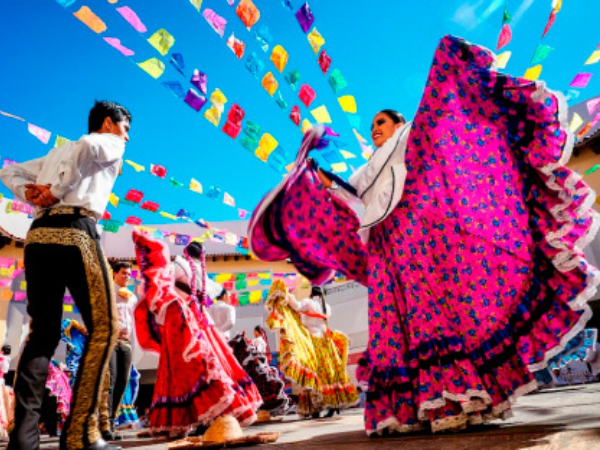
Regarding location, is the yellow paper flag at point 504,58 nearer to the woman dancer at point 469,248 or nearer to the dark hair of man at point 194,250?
the woman dancer at point 469,248

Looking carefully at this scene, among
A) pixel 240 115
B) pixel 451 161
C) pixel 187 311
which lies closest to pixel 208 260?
pixel 240 115

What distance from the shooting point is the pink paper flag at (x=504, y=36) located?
4.15 meters

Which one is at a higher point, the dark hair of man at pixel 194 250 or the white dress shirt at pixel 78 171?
the dark hair of man at pixel 194 250

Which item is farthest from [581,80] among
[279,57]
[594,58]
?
[279,57]

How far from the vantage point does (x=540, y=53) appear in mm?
4512

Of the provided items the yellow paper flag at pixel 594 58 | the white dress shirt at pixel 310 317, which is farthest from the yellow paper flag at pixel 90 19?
the yellow paper flag at pixel 594 58

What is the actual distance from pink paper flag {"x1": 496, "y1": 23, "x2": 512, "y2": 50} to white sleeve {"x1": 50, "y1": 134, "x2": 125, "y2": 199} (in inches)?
143

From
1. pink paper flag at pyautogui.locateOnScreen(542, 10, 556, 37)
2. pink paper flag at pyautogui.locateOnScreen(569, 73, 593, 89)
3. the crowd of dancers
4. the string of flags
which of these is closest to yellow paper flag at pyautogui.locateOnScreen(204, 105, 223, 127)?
the string of flags

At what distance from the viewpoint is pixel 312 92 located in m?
4.65

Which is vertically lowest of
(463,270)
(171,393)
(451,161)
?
(171,393)

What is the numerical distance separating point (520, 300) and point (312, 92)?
3.26 meters

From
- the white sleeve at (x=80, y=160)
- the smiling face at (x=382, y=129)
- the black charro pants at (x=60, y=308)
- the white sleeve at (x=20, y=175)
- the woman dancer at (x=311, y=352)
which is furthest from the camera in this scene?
the woman dancer at (x=311, y=352)

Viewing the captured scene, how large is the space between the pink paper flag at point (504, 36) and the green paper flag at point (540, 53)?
1.55 feet

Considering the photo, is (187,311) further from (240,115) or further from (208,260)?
(208,260)
